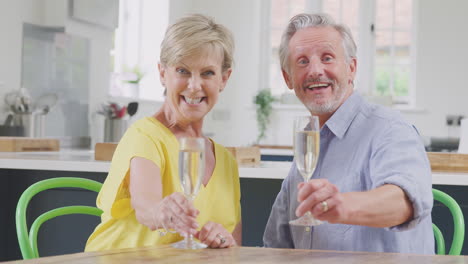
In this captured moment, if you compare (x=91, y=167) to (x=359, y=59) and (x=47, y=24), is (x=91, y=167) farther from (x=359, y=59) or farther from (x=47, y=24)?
(x=359, y=59)

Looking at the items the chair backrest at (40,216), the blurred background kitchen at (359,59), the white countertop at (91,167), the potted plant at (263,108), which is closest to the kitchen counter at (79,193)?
the white countertop at (91,167)

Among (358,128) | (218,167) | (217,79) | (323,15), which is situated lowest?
(218,167)

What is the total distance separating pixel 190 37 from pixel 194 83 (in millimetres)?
108

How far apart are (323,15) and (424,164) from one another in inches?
19.3

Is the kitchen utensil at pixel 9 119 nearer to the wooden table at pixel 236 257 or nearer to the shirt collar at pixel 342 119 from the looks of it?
the shirt collar at pixel 342 119

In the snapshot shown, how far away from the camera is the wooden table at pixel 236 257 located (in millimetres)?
1107

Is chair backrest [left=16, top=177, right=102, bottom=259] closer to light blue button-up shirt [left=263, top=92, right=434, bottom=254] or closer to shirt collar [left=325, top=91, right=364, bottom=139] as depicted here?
light blue button-up shirt [left=263, top=92, right=434, bottom=254]

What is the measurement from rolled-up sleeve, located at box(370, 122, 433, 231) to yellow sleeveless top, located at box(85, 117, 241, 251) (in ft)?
Result: 1.25

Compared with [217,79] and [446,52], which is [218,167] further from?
[446,52]

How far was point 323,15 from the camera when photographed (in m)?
1.66

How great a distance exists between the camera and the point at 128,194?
1504mm

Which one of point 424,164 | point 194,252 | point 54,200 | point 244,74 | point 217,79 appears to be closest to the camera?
point 194,252

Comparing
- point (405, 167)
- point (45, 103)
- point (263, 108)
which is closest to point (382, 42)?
point (263, 108)

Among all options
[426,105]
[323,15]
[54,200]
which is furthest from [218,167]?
[426,105]
